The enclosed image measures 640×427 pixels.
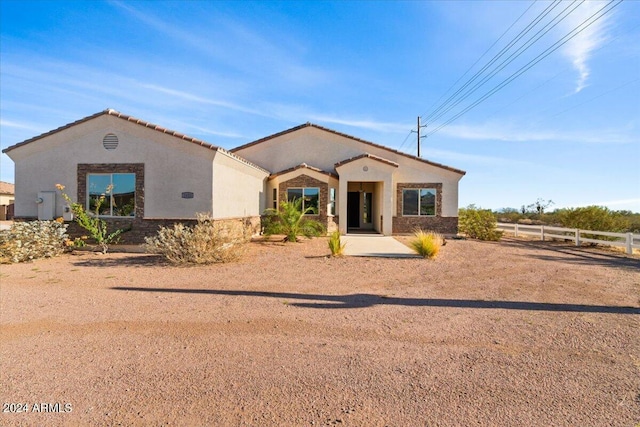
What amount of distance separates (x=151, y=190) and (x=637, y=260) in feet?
58.0

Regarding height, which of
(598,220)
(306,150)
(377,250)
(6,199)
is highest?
(306,150)

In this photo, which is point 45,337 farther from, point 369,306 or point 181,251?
point 181,251

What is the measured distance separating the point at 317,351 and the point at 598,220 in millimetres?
19783

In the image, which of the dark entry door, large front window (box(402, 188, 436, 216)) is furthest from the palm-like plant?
the dark entry door

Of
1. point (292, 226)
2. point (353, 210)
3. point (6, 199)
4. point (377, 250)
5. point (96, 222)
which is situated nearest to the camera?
point (96, 222)

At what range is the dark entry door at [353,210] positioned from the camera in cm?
2264

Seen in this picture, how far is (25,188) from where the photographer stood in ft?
41.1

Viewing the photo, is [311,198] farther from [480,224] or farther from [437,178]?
[480,224]

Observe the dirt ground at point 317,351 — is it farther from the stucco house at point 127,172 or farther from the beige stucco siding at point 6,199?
the beige stucco siding at point 6,199

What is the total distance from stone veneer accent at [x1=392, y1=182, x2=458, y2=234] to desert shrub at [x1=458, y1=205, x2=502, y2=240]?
880 mm

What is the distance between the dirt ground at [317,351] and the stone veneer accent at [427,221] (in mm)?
11221

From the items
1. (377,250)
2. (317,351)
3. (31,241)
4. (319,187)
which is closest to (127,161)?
(31,241)

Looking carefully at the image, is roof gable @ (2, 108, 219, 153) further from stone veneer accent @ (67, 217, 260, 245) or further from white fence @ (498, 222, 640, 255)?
white fence @ (498, 222, 640, 255)

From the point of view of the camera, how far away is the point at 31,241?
10648mm
